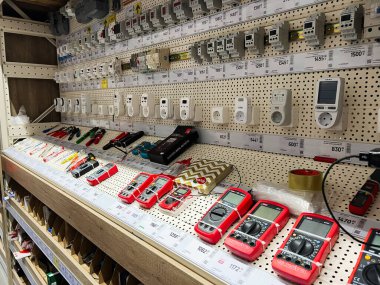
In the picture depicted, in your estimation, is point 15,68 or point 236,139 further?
point 15,68

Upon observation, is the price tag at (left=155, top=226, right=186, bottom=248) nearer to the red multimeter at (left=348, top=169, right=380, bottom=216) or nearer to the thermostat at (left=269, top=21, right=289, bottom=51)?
the red multimeter at (left=348, top=169, right=380, bottom=216)

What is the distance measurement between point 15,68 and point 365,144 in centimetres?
308

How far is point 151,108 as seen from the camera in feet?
5.97

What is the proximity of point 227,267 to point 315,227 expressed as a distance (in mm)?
248

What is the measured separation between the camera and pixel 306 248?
682 millimetres

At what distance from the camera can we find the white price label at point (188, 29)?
155cm

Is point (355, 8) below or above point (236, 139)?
above

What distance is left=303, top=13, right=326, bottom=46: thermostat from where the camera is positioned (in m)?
1.01

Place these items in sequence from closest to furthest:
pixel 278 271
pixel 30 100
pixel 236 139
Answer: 1. pixel 278 271
2. pixel 236 139
3. pixel 30 100

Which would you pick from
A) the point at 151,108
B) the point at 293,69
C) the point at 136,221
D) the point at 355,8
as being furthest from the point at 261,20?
the point at 136,221

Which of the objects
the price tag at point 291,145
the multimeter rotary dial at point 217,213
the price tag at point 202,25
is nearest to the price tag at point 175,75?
the price tag at point 202,25

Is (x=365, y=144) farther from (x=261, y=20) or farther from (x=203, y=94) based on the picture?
(x=203, y=94)

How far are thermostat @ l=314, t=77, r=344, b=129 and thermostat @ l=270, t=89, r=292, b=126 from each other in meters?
0.13

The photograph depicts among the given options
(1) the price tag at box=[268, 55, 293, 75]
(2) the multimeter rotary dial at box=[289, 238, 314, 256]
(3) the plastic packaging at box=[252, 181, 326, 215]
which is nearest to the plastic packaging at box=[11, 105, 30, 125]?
(1) the price tag at box=[268, 55, 293, 75]
